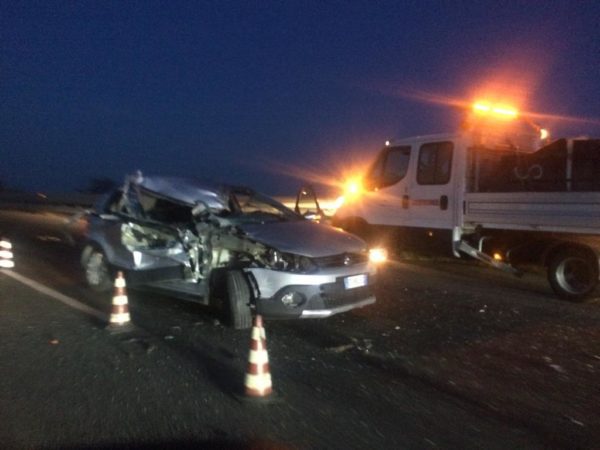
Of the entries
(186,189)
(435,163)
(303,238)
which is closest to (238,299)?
(303,238)

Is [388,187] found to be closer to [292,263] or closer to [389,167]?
[389,167]

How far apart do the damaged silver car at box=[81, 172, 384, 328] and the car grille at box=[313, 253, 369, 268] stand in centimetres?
1

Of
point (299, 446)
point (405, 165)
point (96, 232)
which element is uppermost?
point (405, 165)

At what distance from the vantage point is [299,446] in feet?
13.1

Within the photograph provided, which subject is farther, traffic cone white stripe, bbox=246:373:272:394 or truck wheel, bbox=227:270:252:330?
truck wheel, bbox=227:270:252:330

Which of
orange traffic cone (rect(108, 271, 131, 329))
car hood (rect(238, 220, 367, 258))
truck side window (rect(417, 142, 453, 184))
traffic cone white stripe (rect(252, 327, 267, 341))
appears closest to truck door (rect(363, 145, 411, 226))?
truck side window (rect(417, 142, 453, 184))

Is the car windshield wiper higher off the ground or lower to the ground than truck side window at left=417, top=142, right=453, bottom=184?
lower

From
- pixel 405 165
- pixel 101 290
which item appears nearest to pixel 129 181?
pixel 101 290

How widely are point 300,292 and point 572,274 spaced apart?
4.69 meters

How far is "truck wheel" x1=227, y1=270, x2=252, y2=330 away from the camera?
6.82m

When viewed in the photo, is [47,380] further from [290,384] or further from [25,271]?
[25,271]

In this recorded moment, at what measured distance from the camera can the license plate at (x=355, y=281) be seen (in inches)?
270

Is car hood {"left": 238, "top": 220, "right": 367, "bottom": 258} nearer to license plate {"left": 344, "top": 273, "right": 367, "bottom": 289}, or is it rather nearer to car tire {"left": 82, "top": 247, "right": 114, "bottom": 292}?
license plate {"left": 344, "top": 273, "right": 367, "bottom": 289}

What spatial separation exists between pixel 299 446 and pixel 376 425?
645mm
